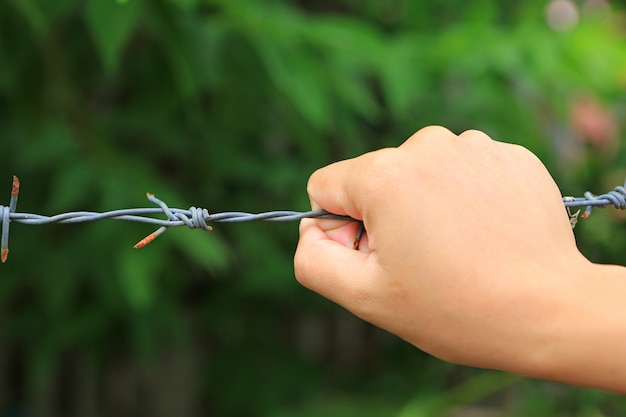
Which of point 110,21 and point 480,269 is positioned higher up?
point 110,21

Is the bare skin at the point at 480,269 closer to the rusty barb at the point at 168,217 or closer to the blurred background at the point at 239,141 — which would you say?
the rusty barb at the point at 168,217

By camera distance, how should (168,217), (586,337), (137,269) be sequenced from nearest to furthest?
(586,337), (168,217), (137,269)

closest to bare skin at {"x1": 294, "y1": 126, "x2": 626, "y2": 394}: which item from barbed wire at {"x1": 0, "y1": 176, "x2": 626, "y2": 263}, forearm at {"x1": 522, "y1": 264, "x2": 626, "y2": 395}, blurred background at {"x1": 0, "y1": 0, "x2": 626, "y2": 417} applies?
forearm at {"x1": 522, "y1": 264, "x2": 626, "y2": 395}

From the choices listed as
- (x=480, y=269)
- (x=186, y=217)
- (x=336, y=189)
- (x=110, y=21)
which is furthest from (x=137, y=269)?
(x=480, y=269)

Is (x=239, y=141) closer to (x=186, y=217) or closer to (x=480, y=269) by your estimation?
(x=186, y=217)

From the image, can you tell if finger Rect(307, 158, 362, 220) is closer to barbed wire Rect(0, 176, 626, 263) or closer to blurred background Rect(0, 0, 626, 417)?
barbed wire Rect(0, 176, 626, 263)

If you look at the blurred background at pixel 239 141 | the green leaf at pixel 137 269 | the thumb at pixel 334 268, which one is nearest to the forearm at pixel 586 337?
the thumb at pixel 334 268

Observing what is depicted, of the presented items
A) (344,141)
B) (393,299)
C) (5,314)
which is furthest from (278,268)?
(393,299)
